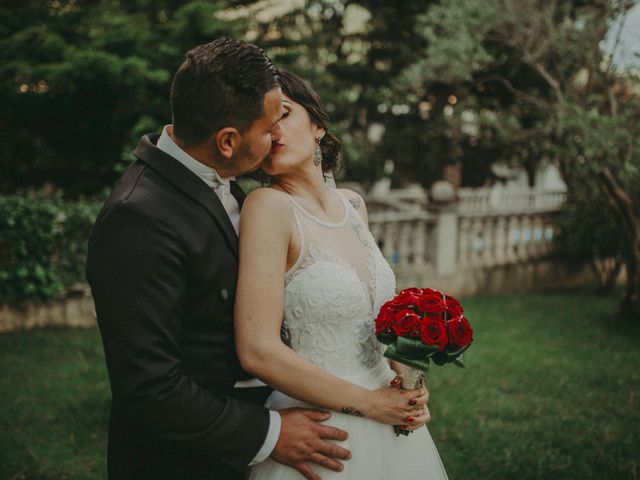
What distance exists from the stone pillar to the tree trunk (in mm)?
2653

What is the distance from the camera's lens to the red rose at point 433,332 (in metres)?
1.97

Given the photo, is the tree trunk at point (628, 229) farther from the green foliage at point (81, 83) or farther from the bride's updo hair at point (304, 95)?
the bride's updo hair at point (304, 95)

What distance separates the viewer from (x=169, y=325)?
1665mm

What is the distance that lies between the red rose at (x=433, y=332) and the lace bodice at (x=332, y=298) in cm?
39

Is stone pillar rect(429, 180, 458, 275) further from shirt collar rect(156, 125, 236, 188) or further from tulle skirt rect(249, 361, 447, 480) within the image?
shirt collar rect(156, 125, 236, 188)

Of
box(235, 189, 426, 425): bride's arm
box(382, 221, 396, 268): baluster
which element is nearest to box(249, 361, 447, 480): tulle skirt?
box(235, 189, 426, 425): bride's arm

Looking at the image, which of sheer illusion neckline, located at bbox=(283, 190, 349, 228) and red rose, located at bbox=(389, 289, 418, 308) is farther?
sheer illusion neckline, located at bbox=(283, 190, 349, 228)

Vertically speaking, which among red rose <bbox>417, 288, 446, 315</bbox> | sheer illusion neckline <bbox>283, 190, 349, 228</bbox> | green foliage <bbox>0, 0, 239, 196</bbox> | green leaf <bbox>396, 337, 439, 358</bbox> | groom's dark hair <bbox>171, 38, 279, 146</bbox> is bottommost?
green leaf <bbox>396, 337, 439, 358</bbox>

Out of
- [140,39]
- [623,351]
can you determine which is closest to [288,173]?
[623,351]

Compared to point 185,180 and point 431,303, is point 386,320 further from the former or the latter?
point 185,180

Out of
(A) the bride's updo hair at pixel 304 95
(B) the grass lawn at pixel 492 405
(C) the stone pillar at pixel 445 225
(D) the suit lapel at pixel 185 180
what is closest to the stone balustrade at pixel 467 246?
(C) the stone pillar at pixel 445 225

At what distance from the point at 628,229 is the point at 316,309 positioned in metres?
7.81

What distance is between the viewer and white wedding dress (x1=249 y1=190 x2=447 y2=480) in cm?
221

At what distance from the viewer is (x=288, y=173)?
2484mm
